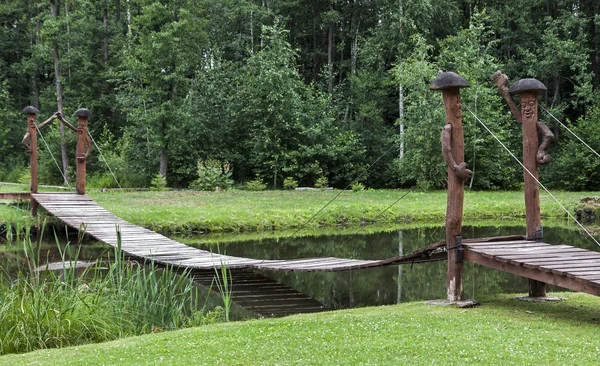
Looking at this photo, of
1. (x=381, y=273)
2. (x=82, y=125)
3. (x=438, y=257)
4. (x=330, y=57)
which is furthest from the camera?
(x=330, y=57)

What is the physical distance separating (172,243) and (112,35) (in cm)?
2270

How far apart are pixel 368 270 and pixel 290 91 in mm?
16327

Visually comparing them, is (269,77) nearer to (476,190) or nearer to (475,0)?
(476,190)

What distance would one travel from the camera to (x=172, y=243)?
12180 millimetres

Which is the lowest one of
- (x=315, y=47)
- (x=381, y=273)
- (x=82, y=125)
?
(x=381, y=273)

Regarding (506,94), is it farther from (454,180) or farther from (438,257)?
(438,257)

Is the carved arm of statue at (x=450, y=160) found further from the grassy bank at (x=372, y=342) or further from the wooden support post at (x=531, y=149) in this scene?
the grassy bank at (x=372, y=342)

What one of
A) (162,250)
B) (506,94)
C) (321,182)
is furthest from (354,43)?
(506,94)

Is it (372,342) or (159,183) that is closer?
(372,342)

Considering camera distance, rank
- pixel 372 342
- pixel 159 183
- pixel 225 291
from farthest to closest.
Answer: pixel 159 183 → pixel 225 291 → pixel 372 342

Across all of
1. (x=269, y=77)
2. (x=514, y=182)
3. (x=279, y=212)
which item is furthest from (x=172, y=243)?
(x=514, y=182)

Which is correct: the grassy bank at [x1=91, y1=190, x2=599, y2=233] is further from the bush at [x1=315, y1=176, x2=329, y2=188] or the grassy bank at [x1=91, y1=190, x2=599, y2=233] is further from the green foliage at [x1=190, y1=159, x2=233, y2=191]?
the bush at [x1=315, y1=176, x2=329, y2=188]

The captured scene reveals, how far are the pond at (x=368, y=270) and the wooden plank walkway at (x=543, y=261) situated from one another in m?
1.26

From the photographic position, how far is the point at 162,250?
11.4m
